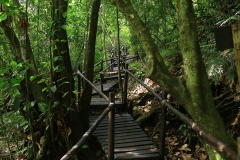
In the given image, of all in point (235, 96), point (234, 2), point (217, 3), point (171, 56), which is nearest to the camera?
point (235, 96)

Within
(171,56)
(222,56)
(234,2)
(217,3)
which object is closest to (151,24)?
(171,56)

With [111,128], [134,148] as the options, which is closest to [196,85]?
[111,128]

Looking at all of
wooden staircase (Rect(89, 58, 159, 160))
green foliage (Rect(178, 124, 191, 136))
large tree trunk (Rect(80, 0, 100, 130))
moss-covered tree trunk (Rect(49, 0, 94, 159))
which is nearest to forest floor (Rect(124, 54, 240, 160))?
green foliage (Rect(178, 124, 191, 136))

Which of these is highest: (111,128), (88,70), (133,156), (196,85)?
(88,70)

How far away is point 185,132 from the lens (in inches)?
185

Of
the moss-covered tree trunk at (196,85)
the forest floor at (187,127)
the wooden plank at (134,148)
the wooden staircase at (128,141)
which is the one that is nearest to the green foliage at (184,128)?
the forest floor at (187,127)

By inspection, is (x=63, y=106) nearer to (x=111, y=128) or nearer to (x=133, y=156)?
(x=111, y=128)

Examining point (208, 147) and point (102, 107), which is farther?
point (102, 107)

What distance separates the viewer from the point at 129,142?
4293 mm

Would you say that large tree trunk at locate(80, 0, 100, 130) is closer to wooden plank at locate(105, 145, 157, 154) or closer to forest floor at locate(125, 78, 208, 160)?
forest floor at locate(125, 78, 208, 160)

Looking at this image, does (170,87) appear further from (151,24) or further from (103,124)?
(151,24)

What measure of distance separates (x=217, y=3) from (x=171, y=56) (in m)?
2.03

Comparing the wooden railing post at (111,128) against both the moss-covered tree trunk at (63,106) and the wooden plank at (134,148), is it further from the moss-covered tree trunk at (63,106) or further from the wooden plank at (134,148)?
the moss-covered tree trunk at (63,106)

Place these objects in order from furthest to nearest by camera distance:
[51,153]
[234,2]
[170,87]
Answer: [234,2]
[51,153]
[170,87]
